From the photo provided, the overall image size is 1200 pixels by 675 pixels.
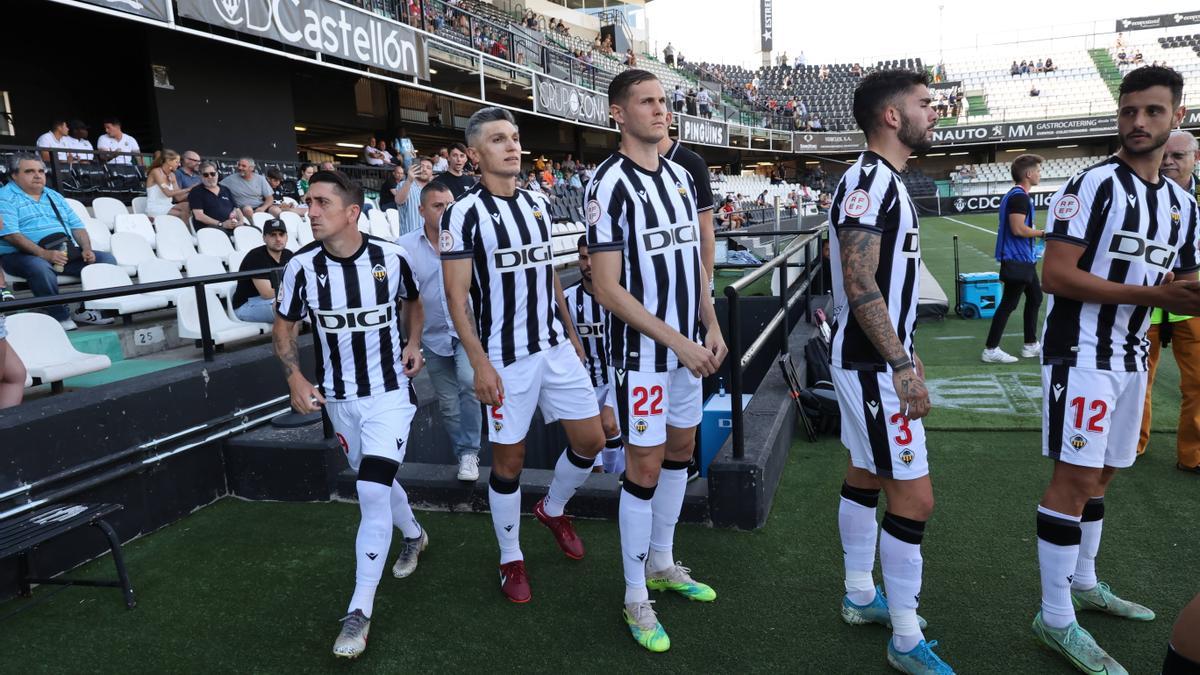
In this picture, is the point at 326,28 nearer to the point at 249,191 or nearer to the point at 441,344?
the point at 249,191

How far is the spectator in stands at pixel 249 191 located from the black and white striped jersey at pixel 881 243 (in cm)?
773

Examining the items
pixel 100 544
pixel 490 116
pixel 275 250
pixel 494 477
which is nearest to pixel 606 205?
pixel 490 116

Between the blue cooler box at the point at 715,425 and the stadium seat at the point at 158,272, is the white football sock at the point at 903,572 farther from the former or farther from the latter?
the stadium seat at the point at 158,272

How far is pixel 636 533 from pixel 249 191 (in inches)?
302

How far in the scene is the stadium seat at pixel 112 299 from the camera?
5.54 meters

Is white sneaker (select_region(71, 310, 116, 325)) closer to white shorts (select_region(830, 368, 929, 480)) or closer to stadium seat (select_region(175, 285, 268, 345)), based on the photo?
stadium seat (select_region(175, 285, 268, 345))

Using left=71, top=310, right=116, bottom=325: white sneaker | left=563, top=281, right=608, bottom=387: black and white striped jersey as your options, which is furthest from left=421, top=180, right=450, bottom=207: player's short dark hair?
left=71, top=310, right=116, bottom=325: white sneaker

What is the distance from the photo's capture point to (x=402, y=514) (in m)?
3.27

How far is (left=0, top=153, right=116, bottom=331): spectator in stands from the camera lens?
553 centimetres

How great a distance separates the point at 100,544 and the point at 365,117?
18.3 m

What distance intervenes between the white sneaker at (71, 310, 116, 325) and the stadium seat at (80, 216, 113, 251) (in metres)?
1.01

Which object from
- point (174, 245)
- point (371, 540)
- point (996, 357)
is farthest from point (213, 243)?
point (996, 357)

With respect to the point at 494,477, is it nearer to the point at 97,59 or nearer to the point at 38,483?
the point at 38,483

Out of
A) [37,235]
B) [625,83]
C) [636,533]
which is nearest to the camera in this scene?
[625,83]
